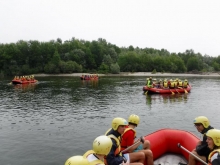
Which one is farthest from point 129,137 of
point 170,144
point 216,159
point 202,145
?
point 170,144

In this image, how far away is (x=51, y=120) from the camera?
15.2 m

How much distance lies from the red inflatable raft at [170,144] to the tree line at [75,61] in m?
67.6

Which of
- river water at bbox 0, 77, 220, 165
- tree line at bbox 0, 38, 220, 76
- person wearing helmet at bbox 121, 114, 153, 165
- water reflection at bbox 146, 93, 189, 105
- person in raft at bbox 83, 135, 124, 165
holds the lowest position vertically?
river water at bbox 0, 77, 220, 165

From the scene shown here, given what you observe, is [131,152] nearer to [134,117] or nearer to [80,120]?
[134,117]

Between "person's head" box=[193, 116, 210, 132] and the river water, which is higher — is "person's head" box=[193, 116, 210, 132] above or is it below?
above

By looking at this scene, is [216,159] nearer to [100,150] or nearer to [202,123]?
[202,123]

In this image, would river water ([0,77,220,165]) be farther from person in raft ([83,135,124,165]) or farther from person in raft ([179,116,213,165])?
person in raft ([83,135,124,165])

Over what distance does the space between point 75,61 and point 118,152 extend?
253 ft

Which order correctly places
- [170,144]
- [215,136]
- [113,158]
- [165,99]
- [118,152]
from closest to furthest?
[215,136], [113,158], [118,152], [170,144], [165,99]

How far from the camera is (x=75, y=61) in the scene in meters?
80.6

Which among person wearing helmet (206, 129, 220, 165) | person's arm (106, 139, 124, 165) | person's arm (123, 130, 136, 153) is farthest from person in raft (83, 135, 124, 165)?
person wearing helmet (206, 129, 220, 165)

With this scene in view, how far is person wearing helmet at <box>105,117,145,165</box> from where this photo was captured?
16.0 ft

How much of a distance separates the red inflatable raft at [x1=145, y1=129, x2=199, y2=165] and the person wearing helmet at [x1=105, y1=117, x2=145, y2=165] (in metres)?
1.49

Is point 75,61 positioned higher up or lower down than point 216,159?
higher up
